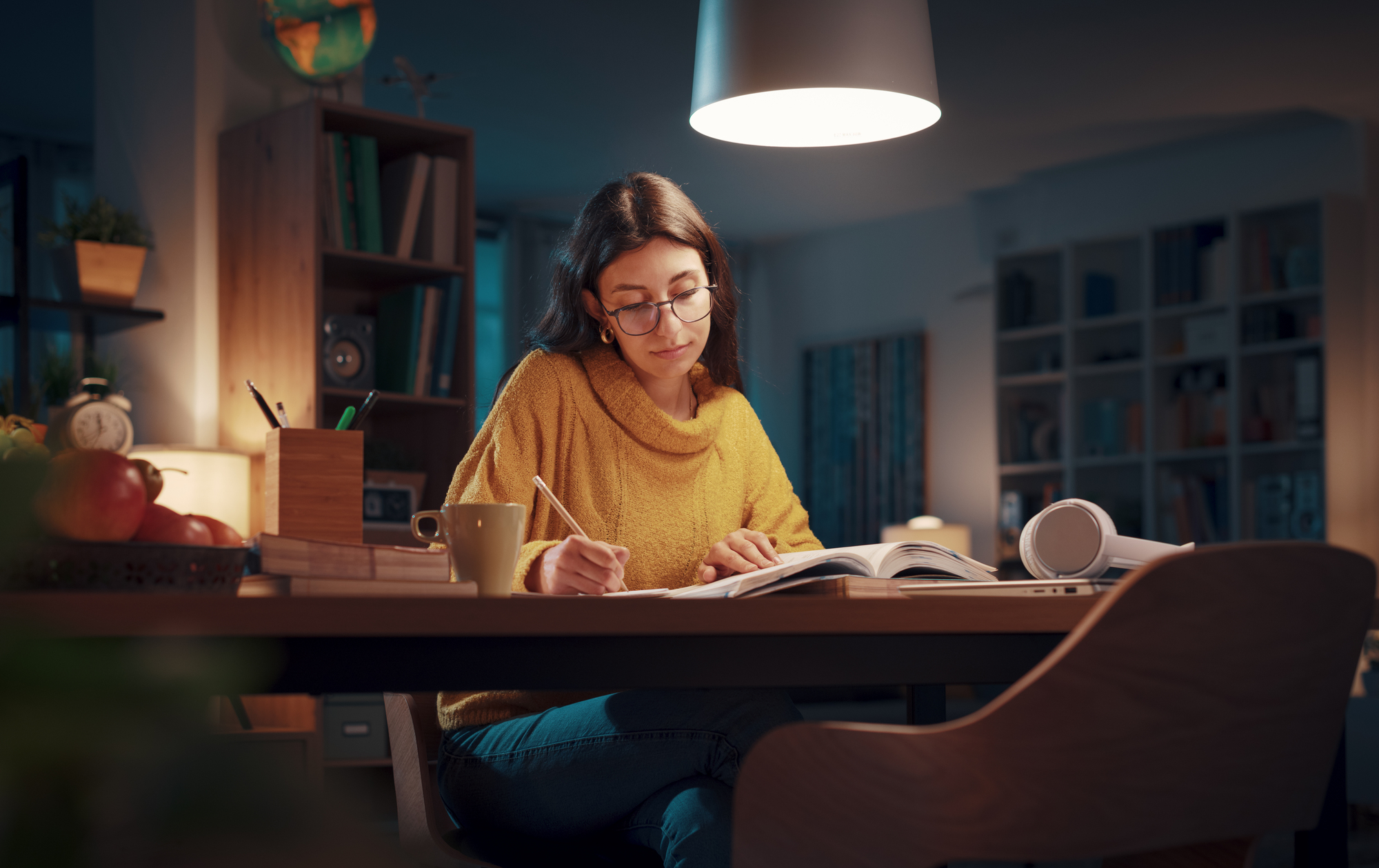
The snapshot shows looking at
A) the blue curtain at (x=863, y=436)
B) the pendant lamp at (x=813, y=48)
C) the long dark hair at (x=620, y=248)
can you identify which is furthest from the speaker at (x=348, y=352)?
the blue curtain at (x=863, y=436)

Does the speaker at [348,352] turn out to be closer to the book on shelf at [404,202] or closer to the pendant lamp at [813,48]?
the book on shelf at [404,202]

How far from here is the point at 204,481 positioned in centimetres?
297

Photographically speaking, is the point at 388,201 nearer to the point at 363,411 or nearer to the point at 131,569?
the point at 363,411

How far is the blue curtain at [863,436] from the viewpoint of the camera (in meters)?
7.08

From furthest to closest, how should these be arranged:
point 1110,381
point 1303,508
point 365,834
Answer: point 1110,381 < point 1303,508 < point 365,834

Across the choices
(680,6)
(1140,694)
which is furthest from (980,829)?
(680,6)

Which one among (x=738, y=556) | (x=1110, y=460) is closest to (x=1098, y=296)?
(x=1110, y=460)

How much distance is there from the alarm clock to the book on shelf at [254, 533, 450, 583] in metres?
2.35

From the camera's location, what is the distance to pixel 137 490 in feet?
2.22

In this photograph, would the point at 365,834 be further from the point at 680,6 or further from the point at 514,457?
the point at 680,6

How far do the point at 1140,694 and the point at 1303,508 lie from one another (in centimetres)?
522

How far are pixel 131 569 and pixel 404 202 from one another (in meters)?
2.91

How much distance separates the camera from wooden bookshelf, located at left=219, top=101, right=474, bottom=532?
3.16m

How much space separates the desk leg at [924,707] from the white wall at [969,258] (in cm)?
487
